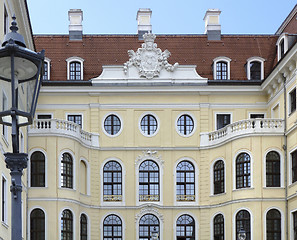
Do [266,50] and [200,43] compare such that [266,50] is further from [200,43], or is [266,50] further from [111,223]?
[111,223]

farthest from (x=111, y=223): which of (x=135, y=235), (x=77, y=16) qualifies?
(x=77, y=16)

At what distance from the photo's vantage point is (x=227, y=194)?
4122 cm

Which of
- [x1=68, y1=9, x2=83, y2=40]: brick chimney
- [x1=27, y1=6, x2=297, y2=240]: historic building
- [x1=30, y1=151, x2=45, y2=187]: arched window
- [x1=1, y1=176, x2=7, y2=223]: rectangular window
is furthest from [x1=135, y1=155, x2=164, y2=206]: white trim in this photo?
[x1=1, y1=176, x2=7, y2=223]: rectangular window

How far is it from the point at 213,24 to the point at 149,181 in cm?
1149

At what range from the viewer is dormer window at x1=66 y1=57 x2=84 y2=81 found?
44.3m

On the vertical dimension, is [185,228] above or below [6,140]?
below

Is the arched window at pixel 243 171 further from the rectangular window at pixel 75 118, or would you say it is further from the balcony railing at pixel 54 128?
the rectangular window at pixel 75 118

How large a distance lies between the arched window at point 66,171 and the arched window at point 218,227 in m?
8.51

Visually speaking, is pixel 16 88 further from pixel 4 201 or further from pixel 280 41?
pixel 280 41

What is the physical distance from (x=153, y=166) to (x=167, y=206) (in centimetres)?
248

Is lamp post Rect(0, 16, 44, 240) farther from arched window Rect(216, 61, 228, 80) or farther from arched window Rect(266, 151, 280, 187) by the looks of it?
arched window Rect(216, 61, 228, 80)

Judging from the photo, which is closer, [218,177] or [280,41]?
[218,177]

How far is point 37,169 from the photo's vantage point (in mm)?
40531

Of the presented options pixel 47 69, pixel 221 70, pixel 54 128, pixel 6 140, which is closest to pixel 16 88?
pixel 6 140
